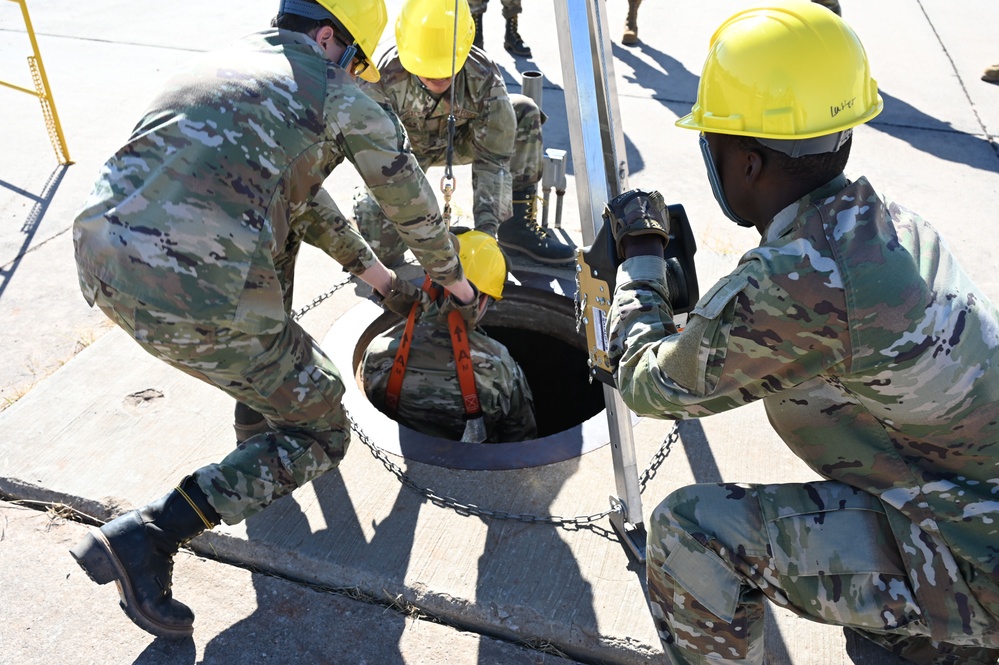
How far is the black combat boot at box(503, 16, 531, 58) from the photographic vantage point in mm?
8508

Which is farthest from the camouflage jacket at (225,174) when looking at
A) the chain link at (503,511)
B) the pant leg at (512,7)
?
the pant leg at (512,7)

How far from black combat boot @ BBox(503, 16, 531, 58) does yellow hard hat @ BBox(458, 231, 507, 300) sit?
5.34m

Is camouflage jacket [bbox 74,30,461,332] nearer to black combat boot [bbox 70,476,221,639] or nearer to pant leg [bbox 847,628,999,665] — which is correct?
black combat boot [bbox 70,476,221,639]

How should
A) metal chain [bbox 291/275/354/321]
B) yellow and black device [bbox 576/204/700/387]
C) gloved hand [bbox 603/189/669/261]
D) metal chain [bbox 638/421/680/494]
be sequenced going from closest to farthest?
gloved hand [bbox 603/189/669/261] < yellow and black device [bbox 576/204/700/387] < metal chain [bbox 638/421/680/494] < metal chain [bbox 291/275/354/321]

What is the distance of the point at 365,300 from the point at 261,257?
1.53m

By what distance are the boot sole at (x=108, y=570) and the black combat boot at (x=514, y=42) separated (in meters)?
7.08

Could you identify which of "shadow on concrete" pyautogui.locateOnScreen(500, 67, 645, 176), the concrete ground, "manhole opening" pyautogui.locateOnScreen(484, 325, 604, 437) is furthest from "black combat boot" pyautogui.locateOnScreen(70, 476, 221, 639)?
"shadow on concrete" pyautogui.locateOnScreen(500, 67, 645, 176)

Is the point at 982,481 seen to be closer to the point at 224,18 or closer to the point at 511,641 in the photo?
the point at 511,641

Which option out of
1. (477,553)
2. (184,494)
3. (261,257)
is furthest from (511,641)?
(261,257)

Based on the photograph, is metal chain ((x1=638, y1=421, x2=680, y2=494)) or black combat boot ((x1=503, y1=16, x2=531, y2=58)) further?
black combat boot ((x1=503, y1=16, x2=531, y2=58))

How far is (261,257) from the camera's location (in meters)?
2.50

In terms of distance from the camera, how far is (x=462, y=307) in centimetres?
345

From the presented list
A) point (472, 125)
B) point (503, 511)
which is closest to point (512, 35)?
point (472, 125)

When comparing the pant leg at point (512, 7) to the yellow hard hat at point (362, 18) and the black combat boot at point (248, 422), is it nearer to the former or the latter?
the yellow hard hat at point (362, 18)
